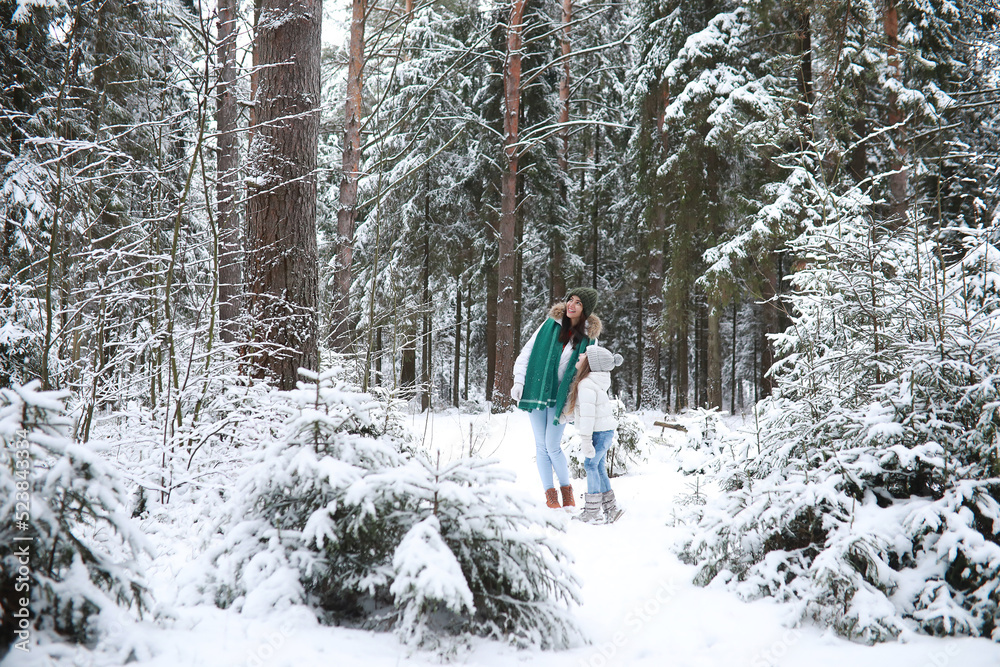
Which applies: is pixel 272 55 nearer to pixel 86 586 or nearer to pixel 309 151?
pixel 309 151

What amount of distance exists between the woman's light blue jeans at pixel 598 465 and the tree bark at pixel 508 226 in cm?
675

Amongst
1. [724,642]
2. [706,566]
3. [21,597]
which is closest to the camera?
[21,597]

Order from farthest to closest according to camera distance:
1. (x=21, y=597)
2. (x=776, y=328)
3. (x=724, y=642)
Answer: (x=776, y=328), (x=724, y=642), (x=21, y=597)

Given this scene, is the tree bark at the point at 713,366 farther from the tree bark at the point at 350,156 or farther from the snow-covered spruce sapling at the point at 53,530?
the snow-covered spruce sapling at the point at 53,530

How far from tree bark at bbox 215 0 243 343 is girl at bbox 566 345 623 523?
2.79 m

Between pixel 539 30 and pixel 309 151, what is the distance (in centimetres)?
1124

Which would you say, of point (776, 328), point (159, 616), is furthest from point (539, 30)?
point (159, 616)

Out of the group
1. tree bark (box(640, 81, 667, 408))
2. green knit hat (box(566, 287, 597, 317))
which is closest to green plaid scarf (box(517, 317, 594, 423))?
green knit hat (box(566, 287, 597, 317))

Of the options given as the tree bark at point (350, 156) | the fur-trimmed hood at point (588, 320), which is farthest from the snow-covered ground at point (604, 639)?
the tree bark at point (350, 156)

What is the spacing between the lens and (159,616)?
1853 millimetres

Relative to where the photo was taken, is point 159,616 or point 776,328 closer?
point 159,616

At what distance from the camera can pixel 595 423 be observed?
A: 4.67 meters

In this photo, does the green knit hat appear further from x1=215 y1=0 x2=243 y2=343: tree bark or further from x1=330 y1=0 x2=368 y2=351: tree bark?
x1=330 y1=0 x2=368 y2=351: tree bark

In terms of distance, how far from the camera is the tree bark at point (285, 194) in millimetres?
4043
